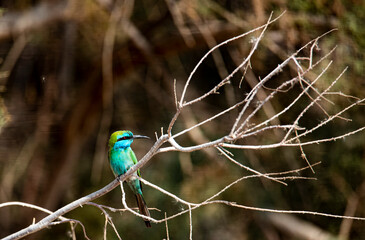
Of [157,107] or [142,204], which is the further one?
[157,107]

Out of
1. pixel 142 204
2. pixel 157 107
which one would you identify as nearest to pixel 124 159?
pixel 142 204

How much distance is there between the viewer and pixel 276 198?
570 centimetres

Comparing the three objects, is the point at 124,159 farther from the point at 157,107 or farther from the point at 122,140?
the point at 157,107

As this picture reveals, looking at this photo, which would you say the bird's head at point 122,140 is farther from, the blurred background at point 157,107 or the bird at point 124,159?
the blurred background at point 157,107

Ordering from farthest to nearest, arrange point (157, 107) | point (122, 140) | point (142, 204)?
1. point (157, 107)
2. point (122, 140)
3. point (142, 204)

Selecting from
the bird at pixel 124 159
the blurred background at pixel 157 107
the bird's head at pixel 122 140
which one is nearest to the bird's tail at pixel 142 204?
the bird at pixel 124 159

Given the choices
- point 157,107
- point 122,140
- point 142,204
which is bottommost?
point 142,204

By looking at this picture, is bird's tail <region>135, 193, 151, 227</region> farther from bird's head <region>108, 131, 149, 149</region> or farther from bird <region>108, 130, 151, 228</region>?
bird's head <region>108, 131, 149, 149</region>

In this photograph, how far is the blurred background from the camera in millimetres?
4797

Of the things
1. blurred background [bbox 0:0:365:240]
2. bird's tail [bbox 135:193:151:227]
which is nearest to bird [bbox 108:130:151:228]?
bird's tail [bbox 135:193:151:227]

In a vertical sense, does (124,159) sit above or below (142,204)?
above

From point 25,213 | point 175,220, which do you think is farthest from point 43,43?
point 175,220

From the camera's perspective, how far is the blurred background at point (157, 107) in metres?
4.80

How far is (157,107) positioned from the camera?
6.04m
